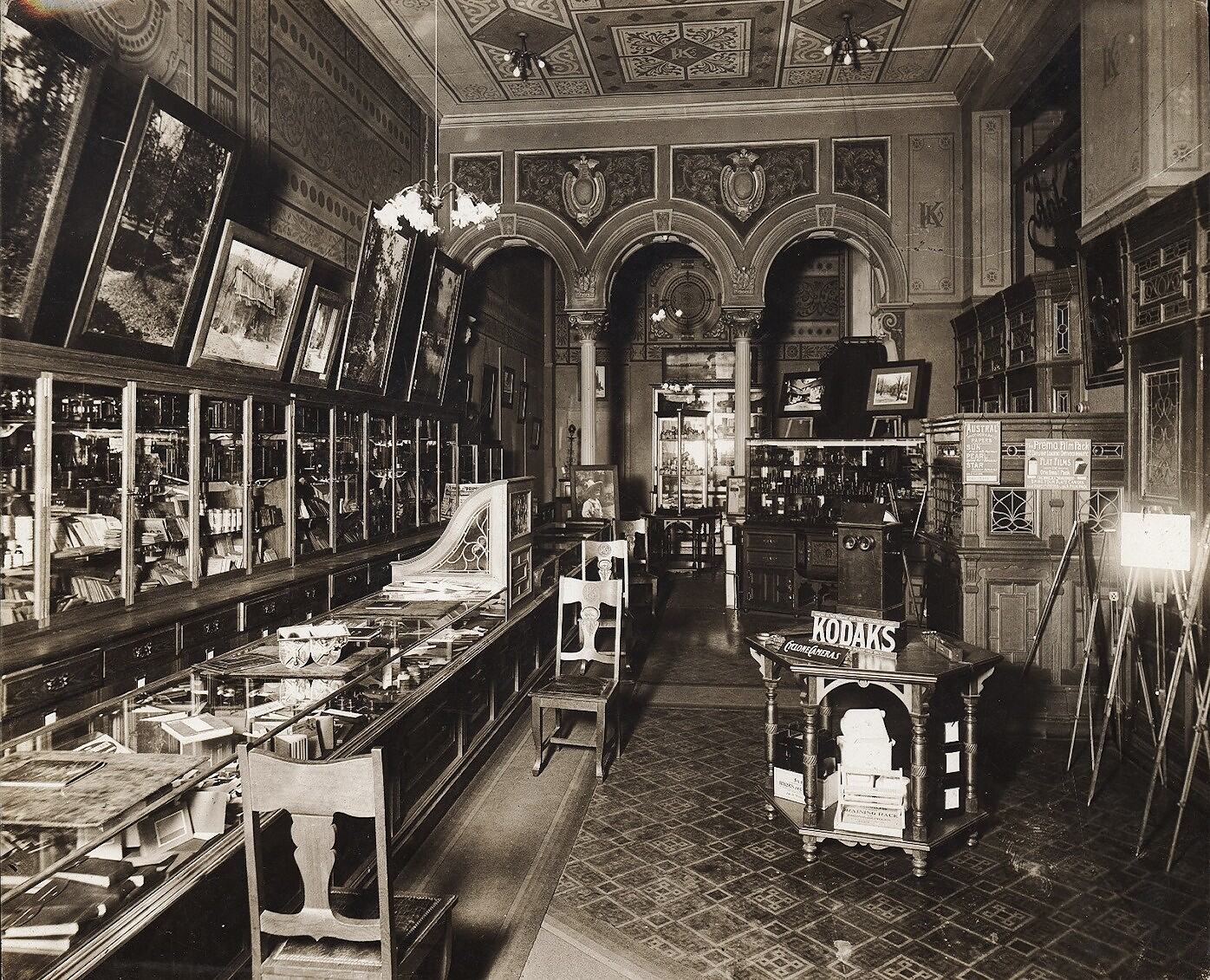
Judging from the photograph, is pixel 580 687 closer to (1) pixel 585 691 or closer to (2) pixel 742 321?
(1) pixel 585 691

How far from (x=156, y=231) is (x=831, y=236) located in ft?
25.2

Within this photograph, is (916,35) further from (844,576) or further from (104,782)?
(104,782)

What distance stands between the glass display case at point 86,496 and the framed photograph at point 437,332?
439cm

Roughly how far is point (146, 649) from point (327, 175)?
186 inches

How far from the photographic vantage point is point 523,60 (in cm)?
835

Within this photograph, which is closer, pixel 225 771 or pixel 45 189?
pixel 225 771

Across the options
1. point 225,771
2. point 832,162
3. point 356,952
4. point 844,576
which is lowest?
point 356,952

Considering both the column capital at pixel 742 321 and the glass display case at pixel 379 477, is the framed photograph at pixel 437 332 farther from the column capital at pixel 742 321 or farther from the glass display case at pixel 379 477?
the column capital at pixel 742 321

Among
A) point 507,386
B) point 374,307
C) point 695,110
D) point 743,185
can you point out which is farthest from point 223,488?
point 507,386

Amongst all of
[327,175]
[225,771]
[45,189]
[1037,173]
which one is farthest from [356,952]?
[1037,173]

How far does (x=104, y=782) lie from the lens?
2342 millimetres

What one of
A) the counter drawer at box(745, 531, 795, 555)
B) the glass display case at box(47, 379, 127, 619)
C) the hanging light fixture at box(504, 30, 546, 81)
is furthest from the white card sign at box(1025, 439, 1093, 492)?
the hanging light fixture at box(504, 30, 546, 81)

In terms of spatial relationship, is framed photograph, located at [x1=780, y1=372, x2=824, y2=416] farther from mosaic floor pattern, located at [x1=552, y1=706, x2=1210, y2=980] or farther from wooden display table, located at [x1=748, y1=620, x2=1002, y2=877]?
wooden display table, located at [x1=748, y1=620, x2=1002, y2=877]

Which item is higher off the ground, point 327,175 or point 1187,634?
point 327,175
